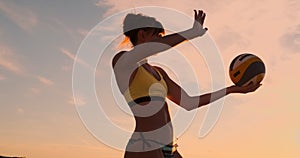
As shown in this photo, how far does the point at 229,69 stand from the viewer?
7.29 meters

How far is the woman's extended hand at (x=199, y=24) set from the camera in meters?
4.89

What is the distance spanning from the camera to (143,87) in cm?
544

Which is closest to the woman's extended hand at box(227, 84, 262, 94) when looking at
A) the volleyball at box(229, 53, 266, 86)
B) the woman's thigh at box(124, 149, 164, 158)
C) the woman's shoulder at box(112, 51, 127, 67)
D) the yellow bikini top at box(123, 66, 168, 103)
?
the volleyball at box(229, 53, 266, 86)

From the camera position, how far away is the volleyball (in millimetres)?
6652

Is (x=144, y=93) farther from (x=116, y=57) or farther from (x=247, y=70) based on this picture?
(x=247, y=70)

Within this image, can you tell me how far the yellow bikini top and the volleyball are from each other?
1689 millimetres

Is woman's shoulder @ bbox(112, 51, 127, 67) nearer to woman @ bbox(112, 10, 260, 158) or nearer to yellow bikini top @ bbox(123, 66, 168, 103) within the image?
woman @ bbox(112, 10, 260, 158)

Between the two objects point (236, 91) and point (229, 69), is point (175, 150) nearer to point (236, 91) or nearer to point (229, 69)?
point (236, 91)

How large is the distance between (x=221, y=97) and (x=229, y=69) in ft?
2.90

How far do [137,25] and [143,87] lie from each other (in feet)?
2.67

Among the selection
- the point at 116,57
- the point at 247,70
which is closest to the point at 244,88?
the point at 247,70

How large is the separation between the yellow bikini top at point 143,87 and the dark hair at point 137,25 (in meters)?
0.48

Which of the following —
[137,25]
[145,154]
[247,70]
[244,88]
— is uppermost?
[137,25]

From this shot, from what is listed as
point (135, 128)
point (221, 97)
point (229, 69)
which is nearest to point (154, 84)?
point (135, 128)
